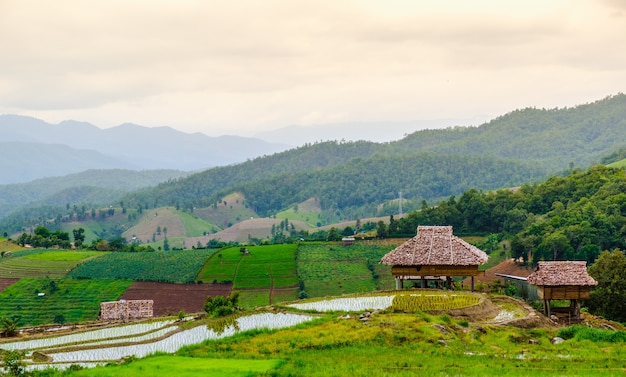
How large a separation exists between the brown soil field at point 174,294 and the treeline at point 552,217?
110ft

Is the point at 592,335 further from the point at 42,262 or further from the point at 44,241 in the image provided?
the point at 44,241

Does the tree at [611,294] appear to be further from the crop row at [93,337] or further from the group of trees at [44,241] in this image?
the group of trees at [44,241]

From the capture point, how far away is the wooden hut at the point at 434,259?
168ft

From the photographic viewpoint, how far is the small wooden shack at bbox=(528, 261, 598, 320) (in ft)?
164

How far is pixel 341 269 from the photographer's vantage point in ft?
353

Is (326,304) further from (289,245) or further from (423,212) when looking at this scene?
(423,212)

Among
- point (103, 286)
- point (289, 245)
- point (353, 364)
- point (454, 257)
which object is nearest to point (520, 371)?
point (353, 364)

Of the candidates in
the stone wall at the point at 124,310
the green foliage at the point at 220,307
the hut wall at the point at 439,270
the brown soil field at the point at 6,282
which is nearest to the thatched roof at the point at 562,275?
the hut wall at the point at 439,270

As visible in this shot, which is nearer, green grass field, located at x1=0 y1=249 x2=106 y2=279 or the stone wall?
the stone wall

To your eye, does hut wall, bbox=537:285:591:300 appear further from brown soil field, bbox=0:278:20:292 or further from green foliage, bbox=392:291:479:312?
brown soil field, bbox=0:278:20:292

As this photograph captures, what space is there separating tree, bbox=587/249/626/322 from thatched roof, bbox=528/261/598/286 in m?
9.36

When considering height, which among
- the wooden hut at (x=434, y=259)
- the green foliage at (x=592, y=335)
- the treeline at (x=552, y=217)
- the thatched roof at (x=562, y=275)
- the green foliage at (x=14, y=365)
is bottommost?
the green foliage at (x=592, y=335)

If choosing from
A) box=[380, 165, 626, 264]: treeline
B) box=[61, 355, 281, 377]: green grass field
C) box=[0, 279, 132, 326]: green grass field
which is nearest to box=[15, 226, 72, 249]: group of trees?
box=[0, 279, 132, 326]: green grass field

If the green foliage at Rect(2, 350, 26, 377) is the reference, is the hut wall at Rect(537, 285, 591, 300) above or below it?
above
